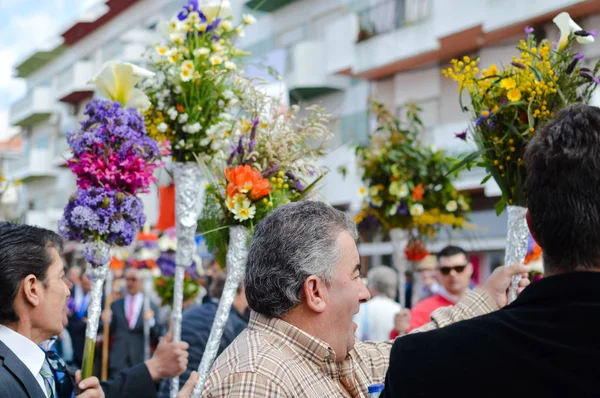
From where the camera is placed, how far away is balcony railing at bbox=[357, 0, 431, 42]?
1676cm

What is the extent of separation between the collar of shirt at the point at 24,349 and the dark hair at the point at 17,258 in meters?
0.05

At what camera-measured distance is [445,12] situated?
15758mm

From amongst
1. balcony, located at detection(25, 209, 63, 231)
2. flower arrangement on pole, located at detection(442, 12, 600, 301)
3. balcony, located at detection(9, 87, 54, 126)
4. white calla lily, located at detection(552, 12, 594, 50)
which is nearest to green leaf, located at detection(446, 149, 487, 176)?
flower arrangement on pole, located at detection(442, 12, 600, 301)

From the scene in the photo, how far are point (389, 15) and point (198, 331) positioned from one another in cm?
1427

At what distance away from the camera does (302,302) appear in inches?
88.9

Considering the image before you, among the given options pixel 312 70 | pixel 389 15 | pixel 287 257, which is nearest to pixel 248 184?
pixel 287 257

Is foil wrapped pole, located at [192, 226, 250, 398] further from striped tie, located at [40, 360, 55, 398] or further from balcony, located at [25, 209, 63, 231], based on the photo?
balcony, located at [25, 209, 63, 231]

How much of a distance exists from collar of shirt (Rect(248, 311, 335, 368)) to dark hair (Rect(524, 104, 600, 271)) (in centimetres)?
81

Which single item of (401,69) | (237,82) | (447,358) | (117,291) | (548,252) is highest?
(401,69)

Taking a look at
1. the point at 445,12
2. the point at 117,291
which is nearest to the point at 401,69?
the point at 445,12

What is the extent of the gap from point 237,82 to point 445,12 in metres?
13.1

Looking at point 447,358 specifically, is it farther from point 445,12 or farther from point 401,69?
point 401,69

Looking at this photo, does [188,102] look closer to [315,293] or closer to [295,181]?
[295,181]

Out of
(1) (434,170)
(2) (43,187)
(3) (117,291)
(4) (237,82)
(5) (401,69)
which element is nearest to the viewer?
(4) (237,82)
